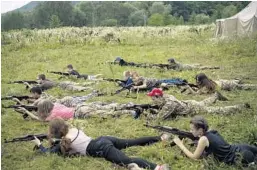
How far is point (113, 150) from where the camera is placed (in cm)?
417

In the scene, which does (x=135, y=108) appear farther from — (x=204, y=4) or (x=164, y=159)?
(x=204, y=4)

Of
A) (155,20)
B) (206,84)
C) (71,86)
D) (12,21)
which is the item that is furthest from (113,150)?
(71,86)

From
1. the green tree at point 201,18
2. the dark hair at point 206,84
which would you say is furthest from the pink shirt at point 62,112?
the green tree at point 201,18

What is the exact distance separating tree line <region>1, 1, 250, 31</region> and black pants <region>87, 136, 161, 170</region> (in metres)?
2.19

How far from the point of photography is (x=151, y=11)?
285 inches

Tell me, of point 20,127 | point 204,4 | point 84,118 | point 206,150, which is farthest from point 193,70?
point 206,150

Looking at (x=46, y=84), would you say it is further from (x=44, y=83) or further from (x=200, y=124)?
(x=200, y=124)

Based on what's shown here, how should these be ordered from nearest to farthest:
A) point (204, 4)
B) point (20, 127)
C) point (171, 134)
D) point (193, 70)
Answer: point (171, 134), point (20, 127), point (204, 4), point (193, 70)

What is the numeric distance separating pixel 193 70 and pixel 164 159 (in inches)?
236

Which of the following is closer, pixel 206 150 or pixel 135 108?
pixel 206 150

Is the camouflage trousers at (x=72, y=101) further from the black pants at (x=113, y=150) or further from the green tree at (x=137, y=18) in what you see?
the black pants at (x=113, y=150)

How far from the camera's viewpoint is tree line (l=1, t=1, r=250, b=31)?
20.0 feet

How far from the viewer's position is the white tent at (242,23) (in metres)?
13.1

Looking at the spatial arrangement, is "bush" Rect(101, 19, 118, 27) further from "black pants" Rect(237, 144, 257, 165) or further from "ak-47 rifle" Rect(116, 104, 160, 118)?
"black pants" Rect(237, 144, 257, 165)
